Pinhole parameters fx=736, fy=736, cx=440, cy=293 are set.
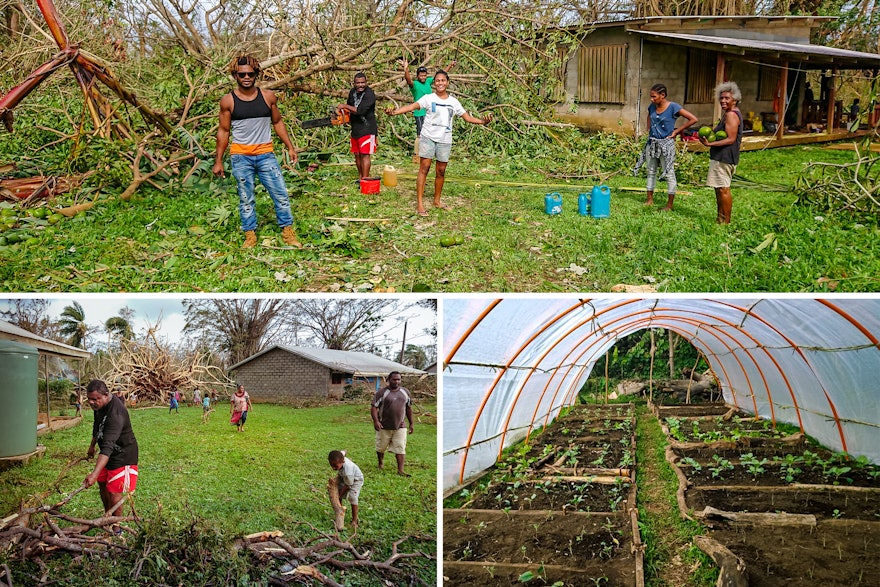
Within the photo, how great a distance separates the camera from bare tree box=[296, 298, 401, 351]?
5.39m

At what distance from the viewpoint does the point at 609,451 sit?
365 inches

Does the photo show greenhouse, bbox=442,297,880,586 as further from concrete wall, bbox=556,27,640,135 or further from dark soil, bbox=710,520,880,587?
concrete wall, bbox=556,27,640,135

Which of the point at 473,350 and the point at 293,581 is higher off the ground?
the point at 473,350

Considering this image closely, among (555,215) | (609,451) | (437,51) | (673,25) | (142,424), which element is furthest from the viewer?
(673,25)

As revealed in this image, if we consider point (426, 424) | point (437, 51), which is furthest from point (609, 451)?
point (437, 51)

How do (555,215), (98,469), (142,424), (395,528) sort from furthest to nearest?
(555,215) < (142,424) < (395,528) < (98,469)

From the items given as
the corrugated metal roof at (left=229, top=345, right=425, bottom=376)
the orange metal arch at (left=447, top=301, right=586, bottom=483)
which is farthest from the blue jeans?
the orange metal arch at (left=447, top=301, right=586, bottom=483)

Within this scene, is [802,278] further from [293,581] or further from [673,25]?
[673,25]

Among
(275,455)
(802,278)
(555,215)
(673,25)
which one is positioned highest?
(673,25)

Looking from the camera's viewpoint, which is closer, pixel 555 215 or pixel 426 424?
pixel 426 424

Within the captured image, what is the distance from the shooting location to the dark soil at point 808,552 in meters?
5.02

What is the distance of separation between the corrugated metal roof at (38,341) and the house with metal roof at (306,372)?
117 centimetres

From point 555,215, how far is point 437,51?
360 centimetres

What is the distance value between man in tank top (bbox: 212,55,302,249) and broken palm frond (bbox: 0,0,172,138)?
1.73 metres
